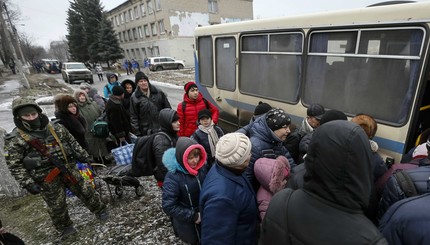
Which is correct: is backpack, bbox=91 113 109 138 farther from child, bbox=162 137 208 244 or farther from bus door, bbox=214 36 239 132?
child, bbox=162 137 208 244

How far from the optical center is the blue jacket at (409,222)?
3.29 ft

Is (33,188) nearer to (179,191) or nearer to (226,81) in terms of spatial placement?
(179,191)

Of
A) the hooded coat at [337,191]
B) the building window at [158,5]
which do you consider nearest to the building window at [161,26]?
the building window at [158,5]

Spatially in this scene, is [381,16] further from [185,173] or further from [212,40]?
[212,40]

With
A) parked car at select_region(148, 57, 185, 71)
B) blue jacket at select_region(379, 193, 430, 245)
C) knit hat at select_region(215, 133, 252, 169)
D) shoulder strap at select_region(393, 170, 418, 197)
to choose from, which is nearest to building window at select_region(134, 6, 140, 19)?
parked car at select_region(148, 57, 185, 71)

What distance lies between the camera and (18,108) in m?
2.65

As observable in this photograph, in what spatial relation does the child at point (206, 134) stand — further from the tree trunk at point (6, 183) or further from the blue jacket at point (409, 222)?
the tree trunk at point (6, 183)

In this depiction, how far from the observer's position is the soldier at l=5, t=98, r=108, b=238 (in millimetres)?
2723

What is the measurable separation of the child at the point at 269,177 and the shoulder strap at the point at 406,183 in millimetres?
796

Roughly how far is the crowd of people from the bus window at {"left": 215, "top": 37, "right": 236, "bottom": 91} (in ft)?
3.64

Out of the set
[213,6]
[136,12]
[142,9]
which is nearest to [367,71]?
[213,6]

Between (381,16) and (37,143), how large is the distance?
14.3 ft

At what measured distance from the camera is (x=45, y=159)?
291 cm

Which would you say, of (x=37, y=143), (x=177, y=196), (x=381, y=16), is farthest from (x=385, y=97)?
(x=37, y=143)
